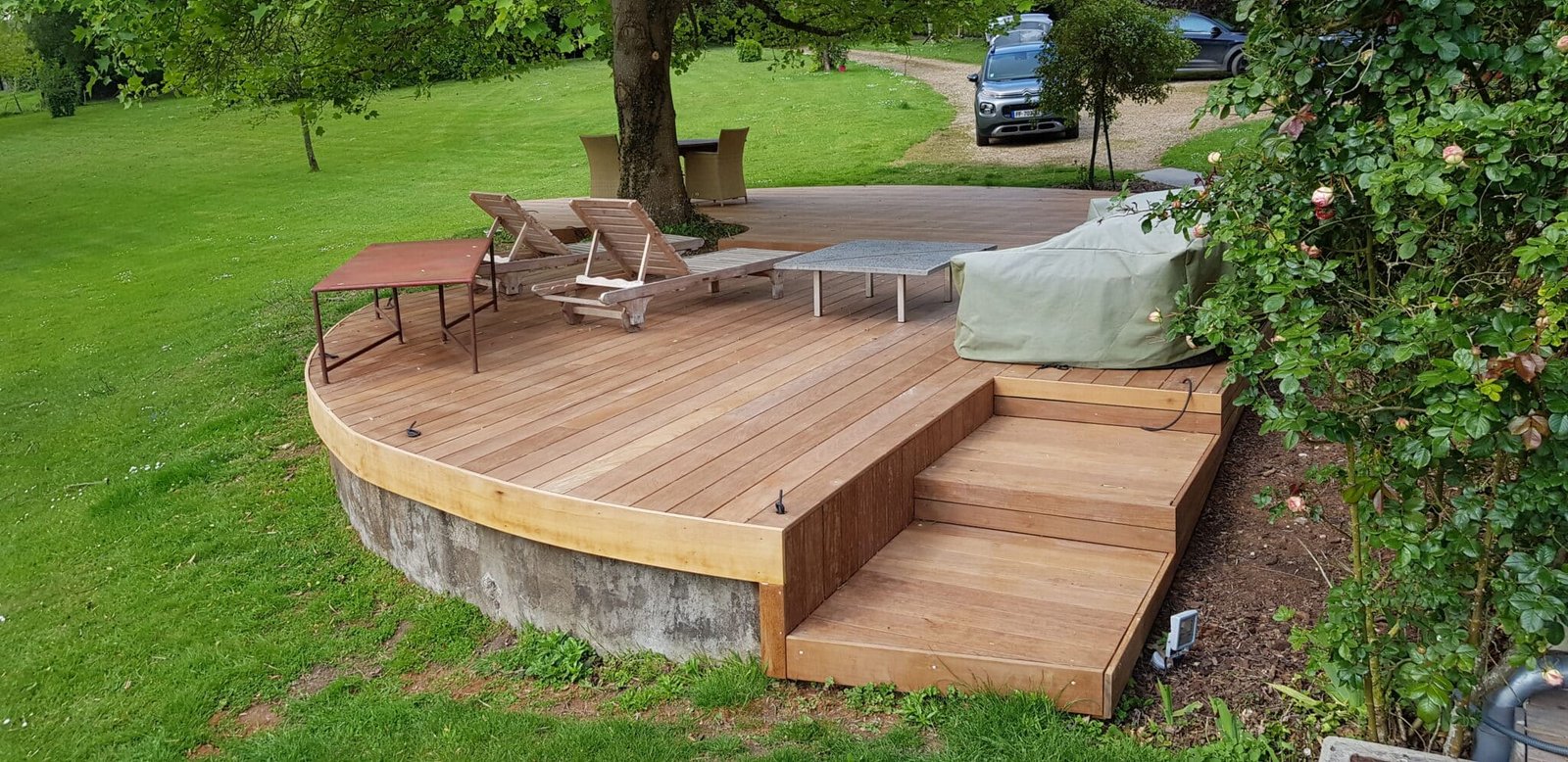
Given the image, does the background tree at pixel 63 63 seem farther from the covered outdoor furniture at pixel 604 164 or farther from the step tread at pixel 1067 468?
the step tread at pixel 1067 468

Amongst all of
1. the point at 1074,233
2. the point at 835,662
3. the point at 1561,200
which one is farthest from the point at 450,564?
the point at 1561,200

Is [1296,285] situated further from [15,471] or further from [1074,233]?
[15,471]

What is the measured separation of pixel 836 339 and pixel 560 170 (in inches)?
579

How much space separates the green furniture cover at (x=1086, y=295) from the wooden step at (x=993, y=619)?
1158mm

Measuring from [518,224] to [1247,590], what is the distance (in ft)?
15.0

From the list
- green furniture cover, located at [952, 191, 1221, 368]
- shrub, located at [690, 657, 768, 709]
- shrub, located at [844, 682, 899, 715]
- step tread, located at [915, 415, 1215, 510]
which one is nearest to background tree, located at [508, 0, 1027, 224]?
green furniture cover, located at [952, 191, 1221, 368]

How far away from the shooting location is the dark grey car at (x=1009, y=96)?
16.1m

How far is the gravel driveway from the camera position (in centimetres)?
1522

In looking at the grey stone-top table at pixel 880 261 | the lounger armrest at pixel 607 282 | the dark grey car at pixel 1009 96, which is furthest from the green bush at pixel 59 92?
the grey stone-top table at pixel 880 261

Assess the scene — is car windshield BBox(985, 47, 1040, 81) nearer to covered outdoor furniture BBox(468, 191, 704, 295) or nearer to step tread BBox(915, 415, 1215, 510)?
covered outdoor furniture BBox(468, 191, 704, 295)

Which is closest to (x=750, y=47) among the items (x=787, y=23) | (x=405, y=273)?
(x=787, y=23)

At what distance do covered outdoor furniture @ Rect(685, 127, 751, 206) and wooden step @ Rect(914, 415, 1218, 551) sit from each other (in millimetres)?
7411

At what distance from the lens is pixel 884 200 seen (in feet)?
37.3

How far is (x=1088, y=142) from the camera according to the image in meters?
16.5
